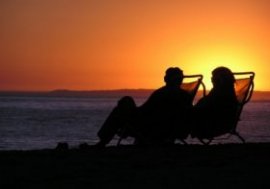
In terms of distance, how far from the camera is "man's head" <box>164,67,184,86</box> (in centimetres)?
872

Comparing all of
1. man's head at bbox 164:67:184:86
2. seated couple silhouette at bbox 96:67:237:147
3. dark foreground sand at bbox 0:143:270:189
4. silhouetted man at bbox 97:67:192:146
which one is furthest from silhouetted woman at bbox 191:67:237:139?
dark foreground sand at bbox 0:143:270:189

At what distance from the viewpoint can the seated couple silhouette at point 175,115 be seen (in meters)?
8.44

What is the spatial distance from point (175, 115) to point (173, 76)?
51 cm

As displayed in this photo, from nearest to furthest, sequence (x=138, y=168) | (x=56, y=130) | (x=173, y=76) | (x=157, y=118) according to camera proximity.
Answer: (x=138, y=168) → (x=157, y=118) → (x=173, y=76) → (x=56, y=130)

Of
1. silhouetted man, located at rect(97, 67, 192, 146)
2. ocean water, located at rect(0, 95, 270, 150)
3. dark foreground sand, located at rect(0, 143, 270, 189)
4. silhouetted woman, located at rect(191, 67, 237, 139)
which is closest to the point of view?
dark foreground sand, located at rect(0, 143, 270, 189)

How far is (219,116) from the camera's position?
866 cm

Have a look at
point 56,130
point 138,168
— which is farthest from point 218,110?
point 56,130

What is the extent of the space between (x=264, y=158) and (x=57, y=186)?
2528 mm

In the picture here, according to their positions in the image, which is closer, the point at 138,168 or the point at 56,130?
the point at 138,168

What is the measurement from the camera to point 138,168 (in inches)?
246

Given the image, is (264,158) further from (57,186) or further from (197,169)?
(57,186)

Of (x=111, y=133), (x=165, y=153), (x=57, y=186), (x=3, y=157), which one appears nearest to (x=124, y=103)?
(x=111, y=133)

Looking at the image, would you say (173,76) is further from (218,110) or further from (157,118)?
(218,110)

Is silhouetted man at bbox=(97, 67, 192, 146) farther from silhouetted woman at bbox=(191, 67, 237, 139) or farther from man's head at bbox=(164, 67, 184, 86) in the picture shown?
silhouetted woman at bbox=(191, 67, 237, 139)
